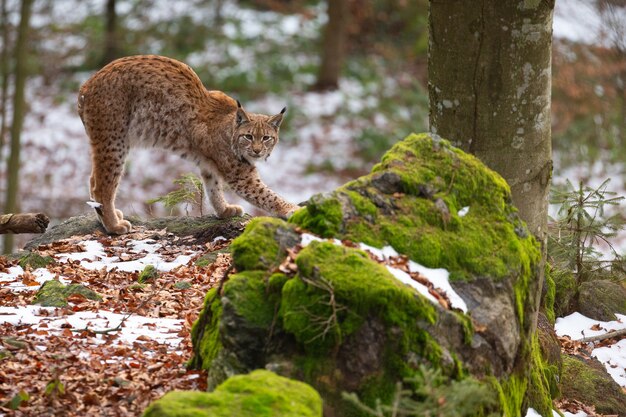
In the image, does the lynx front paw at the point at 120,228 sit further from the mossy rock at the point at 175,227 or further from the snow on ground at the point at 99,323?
the snow on ground at the point at 99,323

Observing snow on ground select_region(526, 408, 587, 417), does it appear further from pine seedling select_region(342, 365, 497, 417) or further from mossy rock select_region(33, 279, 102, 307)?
mossy rock select_region(33, 279, 102, 307)

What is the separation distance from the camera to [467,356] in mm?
4117

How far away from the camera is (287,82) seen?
17.0 m

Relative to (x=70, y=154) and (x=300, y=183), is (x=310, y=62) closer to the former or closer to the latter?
(x=300, y=183)

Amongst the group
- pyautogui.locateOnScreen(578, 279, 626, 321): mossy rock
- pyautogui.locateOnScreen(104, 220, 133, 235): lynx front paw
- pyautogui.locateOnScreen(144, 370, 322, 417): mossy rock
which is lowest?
pyautogui.locateOnScreen(144, 370, 322, 417): mossy rock

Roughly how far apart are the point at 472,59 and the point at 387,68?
1235 centimetres

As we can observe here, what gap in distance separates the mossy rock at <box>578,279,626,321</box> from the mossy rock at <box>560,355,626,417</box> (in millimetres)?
1000

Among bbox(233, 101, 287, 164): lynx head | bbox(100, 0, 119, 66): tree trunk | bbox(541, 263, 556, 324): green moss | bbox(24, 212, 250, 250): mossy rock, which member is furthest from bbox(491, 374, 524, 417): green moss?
bbox(100, 0, 119, 66): tree trunk

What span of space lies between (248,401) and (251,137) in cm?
474

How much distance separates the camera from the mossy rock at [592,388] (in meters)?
5.75

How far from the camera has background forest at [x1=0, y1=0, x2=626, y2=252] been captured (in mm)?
14500

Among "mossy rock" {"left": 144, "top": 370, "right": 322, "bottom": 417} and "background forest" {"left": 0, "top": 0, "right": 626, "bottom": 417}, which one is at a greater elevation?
"background forest" {"left": 0, "top": 0, "right": 626, "bottom": 417}

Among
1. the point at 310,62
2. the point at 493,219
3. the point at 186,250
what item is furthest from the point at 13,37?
the point at 493,219

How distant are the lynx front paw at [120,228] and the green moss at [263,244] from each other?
12.8 ft
